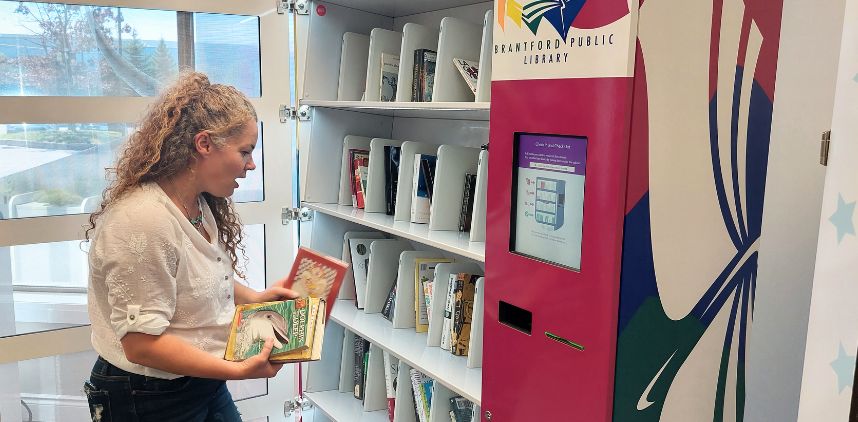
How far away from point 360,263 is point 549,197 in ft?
4.84

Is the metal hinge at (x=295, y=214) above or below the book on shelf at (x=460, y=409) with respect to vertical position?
above

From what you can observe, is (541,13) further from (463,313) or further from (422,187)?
(463,313)

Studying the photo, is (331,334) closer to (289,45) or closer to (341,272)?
(341,272)

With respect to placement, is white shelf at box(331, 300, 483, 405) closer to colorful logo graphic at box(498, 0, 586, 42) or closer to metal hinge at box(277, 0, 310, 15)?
colorful logo graphic at box(498, 0, 586, 42)

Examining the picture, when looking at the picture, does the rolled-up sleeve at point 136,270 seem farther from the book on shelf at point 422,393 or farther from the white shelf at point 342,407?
the white shelf at point 342,407

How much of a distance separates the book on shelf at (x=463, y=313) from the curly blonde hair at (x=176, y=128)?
0.95 m

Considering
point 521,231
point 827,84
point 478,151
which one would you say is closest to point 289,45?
point 478,151

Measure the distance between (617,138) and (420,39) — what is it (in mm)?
A: 1263

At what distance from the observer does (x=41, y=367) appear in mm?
2639

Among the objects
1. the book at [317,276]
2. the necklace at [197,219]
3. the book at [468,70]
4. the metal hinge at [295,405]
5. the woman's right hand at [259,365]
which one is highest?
the book at [468,70]

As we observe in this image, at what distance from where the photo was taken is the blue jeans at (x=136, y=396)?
6.10 feet

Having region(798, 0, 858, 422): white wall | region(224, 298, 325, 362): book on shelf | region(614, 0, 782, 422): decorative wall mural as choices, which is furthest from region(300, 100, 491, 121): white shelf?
region(798, 0, 858, 422): white wall

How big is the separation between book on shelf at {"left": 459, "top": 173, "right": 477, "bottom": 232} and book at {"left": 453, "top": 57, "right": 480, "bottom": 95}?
1.05 feet

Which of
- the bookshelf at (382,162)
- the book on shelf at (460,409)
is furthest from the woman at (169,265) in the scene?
the book on shelf at (460,409)
